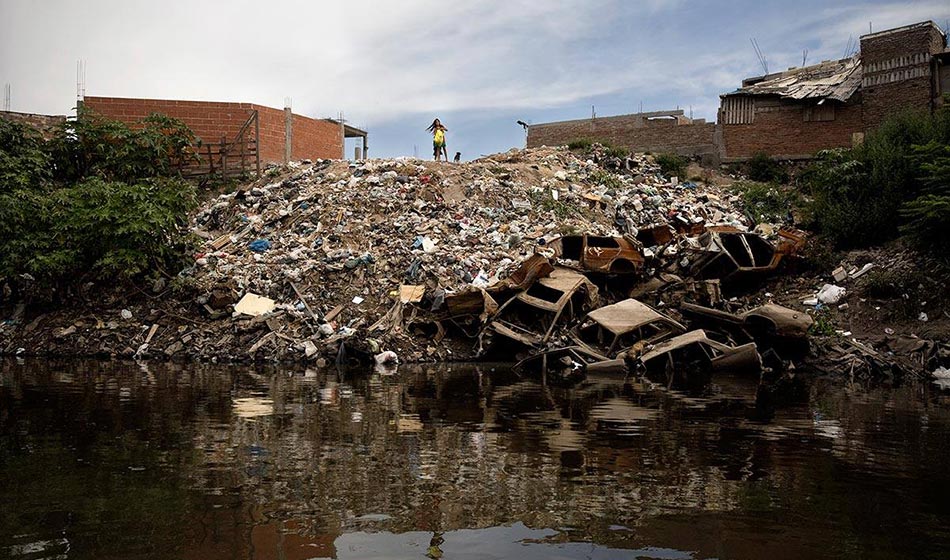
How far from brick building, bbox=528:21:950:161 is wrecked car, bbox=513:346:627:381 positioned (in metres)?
13.1

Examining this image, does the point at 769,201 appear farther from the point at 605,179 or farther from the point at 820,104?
the point at 605,179

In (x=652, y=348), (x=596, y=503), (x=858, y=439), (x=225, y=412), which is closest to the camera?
(x=596, y=503)

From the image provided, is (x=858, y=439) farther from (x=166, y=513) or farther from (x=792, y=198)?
(x=792, y=198)

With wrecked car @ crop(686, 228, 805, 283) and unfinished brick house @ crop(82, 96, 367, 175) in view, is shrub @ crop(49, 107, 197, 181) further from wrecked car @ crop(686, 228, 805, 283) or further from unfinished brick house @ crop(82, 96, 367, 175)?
wrecked car @ crop(686, 228, 805, 283)

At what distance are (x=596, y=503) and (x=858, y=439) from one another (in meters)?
3.18

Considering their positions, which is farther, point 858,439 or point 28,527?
point 858,439

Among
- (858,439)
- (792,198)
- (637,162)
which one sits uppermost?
(637,162)

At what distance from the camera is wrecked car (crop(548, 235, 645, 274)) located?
12188 mm

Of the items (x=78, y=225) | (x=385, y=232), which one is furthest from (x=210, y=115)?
(x=385, y=232)

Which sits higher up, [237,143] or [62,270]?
[237,143]

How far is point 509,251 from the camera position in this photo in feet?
46.4

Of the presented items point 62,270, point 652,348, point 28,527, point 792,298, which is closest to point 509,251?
point 652,348

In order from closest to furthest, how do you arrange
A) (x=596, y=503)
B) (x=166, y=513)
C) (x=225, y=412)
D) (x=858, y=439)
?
(x=166, y=513) < (x=596, y=503) < (x=858, y=439) < (x=225, y=412)

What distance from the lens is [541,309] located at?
11531 mm
